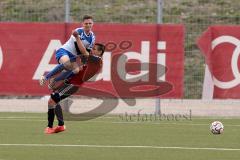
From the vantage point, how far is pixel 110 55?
20641 millimetres

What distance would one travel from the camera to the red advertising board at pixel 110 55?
20391 millimetres

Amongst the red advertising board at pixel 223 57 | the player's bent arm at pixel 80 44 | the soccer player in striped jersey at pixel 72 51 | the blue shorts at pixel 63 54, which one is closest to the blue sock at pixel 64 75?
the soccer player in striped jersey at pixel 72 51

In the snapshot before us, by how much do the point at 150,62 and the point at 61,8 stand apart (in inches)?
182

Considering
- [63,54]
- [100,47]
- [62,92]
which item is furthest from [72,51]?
[100,47]

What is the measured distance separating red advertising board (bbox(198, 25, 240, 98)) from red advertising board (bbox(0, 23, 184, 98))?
715 millimetres

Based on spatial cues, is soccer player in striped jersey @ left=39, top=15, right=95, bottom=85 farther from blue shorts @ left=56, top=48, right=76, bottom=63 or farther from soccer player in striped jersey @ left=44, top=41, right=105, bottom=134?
soccer player in striped jersey @ left=44, top=41, right=105, bottom=134

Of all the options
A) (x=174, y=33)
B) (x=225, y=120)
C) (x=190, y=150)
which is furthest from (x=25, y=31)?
(x=190, y=150)

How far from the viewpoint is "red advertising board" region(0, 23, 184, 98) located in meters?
20.4

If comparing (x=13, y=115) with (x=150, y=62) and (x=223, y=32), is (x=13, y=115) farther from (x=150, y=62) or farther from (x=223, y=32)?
(x=223, y=32)

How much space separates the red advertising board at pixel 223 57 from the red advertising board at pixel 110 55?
0.71 metres

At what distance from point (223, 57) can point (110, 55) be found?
9.43ft

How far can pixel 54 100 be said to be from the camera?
15.0 meters

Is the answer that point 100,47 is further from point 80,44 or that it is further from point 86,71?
point 80,44

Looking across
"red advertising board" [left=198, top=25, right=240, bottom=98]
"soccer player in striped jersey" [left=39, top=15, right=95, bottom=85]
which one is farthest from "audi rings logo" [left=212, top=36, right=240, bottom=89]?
"soccer player in striped jersey" [left=39, top=15, right=95, bottom=85]
